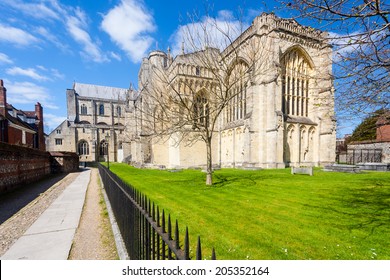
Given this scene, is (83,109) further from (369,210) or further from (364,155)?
(364,155)

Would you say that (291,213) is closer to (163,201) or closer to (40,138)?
(163,201)

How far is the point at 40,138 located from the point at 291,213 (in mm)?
33299

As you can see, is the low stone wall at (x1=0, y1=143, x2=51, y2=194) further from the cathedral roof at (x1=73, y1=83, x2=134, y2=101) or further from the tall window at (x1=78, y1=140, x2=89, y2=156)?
the cathedral roof at (x1=73, y1=83, x2=134, y2=101)

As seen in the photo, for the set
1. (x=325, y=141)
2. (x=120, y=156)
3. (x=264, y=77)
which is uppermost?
(x=264, y=77)

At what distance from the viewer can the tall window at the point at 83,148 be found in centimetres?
4659

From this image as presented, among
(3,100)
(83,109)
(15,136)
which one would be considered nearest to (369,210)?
(3,100)

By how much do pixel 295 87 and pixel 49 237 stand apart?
85.7 ft

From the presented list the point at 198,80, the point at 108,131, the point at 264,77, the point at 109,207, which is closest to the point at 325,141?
the point at 264,77

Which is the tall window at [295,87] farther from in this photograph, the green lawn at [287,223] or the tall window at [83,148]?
the tall window at [83,148]

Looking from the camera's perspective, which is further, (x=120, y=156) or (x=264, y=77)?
(x=120, y=156)

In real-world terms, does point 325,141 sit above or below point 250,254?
above

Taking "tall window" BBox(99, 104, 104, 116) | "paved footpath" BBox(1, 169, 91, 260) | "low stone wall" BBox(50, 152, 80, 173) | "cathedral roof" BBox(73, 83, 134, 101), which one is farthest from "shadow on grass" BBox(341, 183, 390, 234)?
"tall window" BBox(99, 104, 104, 116)
